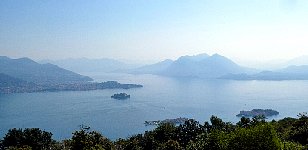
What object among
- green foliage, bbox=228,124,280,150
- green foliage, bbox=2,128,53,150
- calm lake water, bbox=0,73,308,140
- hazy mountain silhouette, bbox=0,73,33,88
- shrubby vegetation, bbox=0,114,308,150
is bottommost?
calm lake water, bbox=0,73,308,140

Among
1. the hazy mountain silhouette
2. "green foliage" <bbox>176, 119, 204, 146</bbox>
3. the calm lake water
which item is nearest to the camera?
"green foliage" <bbox>176, 119, 204, 146</bbox>

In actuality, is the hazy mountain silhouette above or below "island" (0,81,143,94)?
above

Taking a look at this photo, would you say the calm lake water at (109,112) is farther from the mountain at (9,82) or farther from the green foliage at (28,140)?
the green foliage at (28,140)

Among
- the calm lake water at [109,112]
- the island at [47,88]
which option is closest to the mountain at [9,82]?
the island at [47,88]

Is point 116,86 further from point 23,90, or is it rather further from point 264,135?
point 264,135

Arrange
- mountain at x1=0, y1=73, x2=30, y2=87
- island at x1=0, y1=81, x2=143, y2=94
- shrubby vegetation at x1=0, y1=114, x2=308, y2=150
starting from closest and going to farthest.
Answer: shrubby vegetation at x1=0, y1=114, x2=308, y2=150, island at x1=0, y1=81, x2=143, y2=94, mountain at x1=0, y1=73, x2=30, y2=87

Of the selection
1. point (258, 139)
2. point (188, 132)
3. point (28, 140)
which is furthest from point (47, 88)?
point (258, 139)

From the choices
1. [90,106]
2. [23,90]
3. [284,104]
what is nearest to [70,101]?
[90,106]

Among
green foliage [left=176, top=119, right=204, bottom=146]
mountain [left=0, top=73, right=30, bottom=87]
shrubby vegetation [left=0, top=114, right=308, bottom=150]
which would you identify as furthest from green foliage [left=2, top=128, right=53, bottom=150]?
mountain [left=0, top=73, right=30, bottom=87]

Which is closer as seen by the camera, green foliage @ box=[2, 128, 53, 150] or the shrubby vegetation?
the shrubby vegetation

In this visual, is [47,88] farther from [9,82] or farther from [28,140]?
[28,140]

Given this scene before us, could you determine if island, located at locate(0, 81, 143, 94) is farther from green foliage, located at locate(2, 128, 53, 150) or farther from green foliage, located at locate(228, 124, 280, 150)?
green foliage, located at locate(228, 124, 280, 150)
